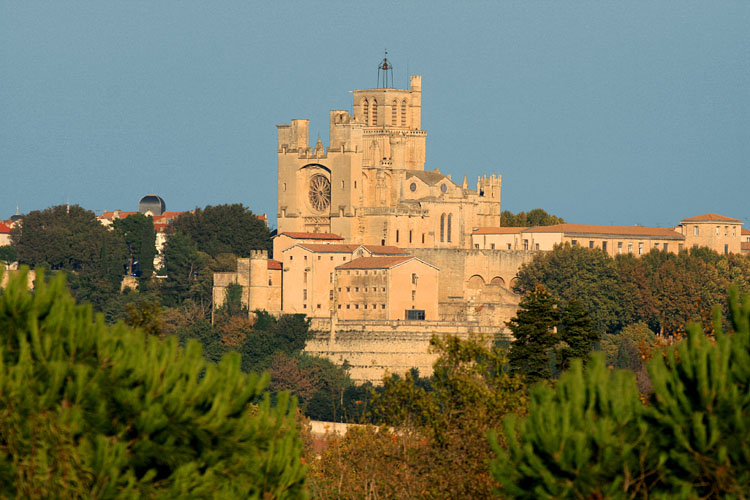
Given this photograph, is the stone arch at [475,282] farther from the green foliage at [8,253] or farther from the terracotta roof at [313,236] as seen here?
the green foliage at [8,253]

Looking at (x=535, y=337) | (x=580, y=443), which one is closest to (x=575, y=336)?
(x=535, y=337)

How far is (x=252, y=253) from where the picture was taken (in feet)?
252

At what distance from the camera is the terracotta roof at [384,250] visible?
253 ft

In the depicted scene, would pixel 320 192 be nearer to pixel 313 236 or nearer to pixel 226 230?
pixel 313 236

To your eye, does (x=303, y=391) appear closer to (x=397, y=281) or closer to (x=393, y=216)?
(x=397, y=281)

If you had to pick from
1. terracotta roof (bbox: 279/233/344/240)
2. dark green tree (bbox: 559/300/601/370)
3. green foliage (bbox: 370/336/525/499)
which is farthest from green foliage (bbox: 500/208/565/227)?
green foliage (bbox: 370/336/525/499)

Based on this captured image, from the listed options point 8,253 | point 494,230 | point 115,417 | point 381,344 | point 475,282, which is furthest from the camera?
point 8,253

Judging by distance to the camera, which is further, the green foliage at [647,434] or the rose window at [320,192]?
the rose window at [320,192]

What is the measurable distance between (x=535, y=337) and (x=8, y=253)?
53763 mm

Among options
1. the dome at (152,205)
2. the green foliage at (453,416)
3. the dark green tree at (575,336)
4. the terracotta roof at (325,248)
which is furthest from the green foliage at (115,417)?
the dome at (152,205)

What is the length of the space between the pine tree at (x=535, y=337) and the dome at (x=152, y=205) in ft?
251

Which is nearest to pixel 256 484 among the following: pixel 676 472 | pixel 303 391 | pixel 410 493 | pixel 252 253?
pixel 676 472

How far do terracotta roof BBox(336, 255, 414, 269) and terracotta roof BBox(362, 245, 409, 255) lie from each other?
1423 mm

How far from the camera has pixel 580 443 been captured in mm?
17891
